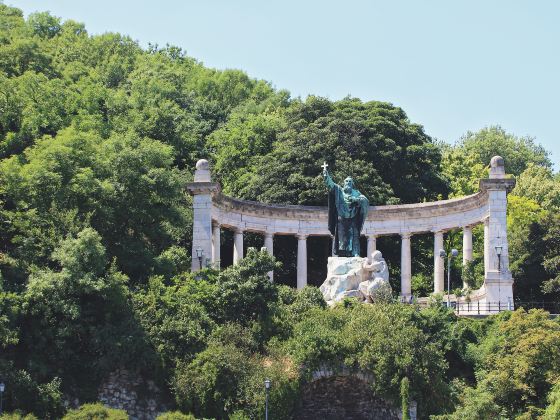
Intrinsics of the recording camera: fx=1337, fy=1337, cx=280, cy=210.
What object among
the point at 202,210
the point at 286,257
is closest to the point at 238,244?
the point at 202,210

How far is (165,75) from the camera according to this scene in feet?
333

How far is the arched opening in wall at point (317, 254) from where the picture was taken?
262 feet

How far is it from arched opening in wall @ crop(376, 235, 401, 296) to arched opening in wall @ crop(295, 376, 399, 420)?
19.8m

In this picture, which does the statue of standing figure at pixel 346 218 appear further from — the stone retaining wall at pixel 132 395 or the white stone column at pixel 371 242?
the stone retaining wall at pixel 132 395

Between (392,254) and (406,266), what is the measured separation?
17.3 feet

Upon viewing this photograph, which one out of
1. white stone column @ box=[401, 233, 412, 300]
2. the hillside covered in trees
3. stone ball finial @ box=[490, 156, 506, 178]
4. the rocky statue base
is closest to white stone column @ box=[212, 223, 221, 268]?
the hillside covered in trees

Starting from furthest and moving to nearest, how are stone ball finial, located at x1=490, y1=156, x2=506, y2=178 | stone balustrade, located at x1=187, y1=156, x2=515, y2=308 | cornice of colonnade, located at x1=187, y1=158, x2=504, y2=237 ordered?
cornice of colonnade, located at x1=187, y1=158, x2=504, y2=237 < stone ball finial, located at x1=490, y1=156, x2=506, y2=178 < stone balustrade, located at x1=187, y1=156, x2=515, y2=308

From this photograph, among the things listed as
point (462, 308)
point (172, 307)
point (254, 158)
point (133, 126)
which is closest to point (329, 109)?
point (254, 158)

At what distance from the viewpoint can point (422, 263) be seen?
83.1 metres

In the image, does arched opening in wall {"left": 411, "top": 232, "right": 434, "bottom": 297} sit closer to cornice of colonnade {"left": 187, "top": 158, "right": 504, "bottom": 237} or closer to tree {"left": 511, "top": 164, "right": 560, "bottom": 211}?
cornice of colonnade {"left": 187, "top": 158, "right": 504, "bottom": 237}

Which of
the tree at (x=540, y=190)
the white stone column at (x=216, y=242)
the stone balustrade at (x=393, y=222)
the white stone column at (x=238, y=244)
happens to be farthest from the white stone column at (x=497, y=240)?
the tree at (x=540, y=190)

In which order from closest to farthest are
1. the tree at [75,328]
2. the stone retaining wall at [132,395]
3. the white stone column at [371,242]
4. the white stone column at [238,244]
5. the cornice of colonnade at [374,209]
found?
the tree at [75,328] → the stone retaining wall at [132,395] → the white stone column at [238,244] → the cornice of colonnade at [374,209] → the white stone column at [371,242]

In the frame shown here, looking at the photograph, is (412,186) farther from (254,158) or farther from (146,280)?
(146,280)

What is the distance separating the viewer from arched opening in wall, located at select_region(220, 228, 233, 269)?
78.4 m
